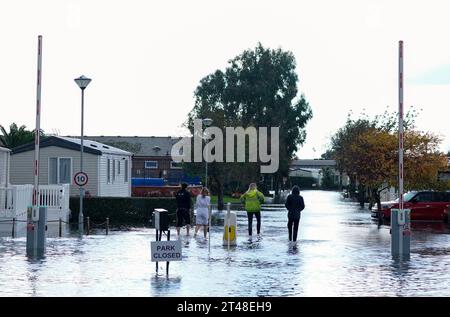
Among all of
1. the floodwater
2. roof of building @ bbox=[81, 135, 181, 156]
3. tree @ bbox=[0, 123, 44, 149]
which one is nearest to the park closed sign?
the floodwater

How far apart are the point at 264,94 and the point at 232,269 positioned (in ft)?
216

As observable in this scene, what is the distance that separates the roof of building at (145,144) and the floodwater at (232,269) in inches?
3437

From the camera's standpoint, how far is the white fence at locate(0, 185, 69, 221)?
3275cm

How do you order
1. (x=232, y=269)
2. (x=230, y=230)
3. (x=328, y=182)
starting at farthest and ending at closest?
1. (x=328, y=182)
2. (x=230, y=230)
3. (x=232, y=269)

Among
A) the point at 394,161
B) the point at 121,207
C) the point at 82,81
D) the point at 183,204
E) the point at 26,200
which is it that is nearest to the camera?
the point at 183,204

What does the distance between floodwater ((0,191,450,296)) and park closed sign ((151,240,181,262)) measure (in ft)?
1.06

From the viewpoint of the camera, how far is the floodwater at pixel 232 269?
50.5 feet

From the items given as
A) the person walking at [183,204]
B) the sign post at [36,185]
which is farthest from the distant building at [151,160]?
the sign post at [36,185]

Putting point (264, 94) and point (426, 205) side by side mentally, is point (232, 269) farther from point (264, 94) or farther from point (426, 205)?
point (264, 94)

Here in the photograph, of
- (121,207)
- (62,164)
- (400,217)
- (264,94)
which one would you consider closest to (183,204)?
(400,217)

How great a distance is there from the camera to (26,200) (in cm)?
3494
